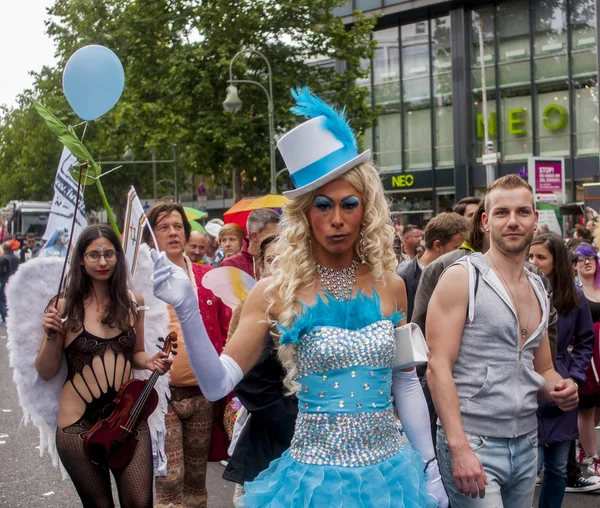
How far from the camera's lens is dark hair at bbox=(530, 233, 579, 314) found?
5160 millimetres

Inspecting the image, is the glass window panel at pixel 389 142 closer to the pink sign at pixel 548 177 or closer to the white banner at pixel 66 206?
the pink sign at pixel 548 177

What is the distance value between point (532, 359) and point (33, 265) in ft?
8.86

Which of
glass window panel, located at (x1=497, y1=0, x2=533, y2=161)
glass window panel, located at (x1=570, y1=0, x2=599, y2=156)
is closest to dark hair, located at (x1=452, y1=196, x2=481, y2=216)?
glass window panel, located at (x1=570, y1=0, x2=599, y2=156)

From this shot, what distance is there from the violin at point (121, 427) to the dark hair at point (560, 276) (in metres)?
2.45

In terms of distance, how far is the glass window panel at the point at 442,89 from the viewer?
31844mm

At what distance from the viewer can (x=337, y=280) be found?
2.91 meters

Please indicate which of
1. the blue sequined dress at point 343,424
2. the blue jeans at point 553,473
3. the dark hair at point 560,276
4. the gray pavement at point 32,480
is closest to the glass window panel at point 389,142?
the gray pavement at point 32,480

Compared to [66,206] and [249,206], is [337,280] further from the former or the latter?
[249,206]

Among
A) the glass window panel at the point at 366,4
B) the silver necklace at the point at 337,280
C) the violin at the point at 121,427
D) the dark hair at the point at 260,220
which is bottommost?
the violin at the point at 121,427

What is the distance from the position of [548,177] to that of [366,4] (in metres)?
18.0

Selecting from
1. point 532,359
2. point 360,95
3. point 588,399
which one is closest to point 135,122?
point 360,95

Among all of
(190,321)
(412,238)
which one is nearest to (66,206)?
(190,321)

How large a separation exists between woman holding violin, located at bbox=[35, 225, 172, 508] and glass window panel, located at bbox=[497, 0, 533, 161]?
27.4 metres

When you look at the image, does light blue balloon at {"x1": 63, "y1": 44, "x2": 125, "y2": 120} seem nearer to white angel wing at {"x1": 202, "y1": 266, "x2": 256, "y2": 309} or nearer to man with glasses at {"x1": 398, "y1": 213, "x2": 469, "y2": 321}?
white angel wing at {"x1": 202, "y1": 266, "x2": 256, "y2": 309}
